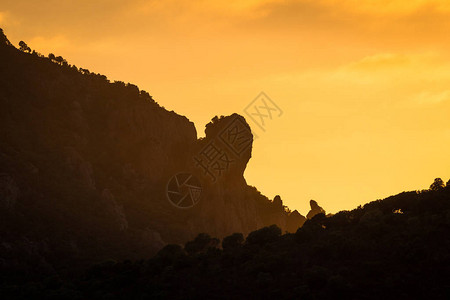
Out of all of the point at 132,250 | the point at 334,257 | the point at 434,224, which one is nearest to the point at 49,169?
the point at 132,250

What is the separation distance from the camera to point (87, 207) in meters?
131

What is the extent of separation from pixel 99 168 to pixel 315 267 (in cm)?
8354

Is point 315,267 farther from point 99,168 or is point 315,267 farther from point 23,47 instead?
point 23,47

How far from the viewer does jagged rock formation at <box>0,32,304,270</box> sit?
11944 centimetres

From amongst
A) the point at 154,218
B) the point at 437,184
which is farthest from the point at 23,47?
the point at 437,184

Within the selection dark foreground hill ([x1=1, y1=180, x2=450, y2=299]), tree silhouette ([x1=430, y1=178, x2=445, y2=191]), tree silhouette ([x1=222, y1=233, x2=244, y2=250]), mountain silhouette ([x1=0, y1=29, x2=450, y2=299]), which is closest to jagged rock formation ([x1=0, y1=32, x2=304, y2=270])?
mountain silhouette ([x1=0, y1=29, x2=450, y2=299])

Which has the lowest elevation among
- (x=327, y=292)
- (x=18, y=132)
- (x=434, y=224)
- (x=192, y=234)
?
(x=327, y=292)

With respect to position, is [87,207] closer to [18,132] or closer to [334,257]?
[18,132]

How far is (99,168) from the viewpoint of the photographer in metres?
152

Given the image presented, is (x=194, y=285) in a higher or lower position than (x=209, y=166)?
lower

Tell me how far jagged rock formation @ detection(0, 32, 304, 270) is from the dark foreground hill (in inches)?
841

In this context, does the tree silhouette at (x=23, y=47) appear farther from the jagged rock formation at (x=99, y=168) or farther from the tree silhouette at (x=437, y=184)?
the tree silhouette at (x=437, y=184)

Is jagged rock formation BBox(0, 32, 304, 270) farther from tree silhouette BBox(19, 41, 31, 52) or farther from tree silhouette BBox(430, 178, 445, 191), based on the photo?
tree silhouette BBox(430, 178, 445, 191)

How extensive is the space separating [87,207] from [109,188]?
51.3 ft
